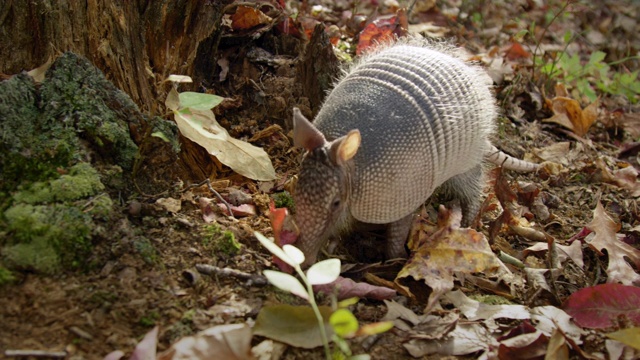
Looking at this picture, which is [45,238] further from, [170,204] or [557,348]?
[557,348]

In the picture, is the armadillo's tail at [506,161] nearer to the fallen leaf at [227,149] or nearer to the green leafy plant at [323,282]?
the fallen leaf at [227,149]

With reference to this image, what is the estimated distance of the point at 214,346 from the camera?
7.57 feet

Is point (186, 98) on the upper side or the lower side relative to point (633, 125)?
upper

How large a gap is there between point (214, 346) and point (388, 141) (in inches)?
60.2

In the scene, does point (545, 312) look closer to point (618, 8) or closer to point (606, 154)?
point (606, 154)

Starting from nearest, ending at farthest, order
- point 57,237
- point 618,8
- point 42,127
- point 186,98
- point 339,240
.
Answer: point 57,237 → point 42,127 → point 186,98 → point 339,240 → point 618,8

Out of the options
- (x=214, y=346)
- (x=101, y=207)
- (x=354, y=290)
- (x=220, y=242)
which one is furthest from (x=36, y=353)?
(x=354, y=290)

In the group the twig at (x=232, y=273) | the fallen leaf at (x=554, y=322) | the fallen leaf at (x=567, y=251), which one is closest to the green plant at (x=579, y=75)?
the fallen leaf at (x=567, y=251)

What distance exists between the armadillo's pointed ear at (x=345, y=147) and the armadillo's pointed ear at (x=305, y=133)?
0.09 metres

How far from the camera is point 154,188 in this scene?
3.19m

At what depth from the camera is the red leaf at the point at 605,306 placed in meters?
3.01

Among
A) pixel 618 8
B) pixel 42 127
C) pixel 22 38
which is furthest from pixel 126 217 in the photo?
pixel 618 8

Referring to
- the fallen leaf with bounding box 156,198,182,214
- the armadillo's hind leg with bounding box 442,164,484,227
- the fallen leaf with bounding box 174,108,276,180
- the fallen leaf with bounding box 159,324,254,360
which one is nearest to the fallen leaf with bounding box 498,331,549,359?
the fallen leaf with bounding box 159,324,254,360

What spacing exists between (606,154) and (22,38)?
200 inches
